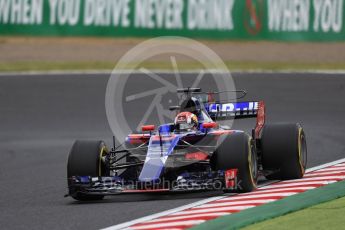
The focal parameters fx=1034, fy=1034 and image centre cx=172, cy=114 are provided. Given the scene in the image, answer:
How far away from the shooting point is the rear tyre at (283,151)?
1251cm

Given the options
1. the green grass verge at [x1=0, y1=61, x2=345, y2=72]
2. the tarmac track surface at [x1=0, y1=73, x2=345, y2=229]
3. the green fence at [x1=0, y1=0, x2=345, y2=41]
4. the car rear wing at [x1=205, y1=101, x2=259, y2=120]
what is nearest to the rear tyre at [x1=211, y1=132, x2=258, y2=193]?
the tarmac track surface at [x1=0, y1=73, x2=345, y2=229]

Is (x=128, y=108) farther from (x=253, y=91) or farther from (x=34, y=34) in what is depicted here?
(x=34, y=34)

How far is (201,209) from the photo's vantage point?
10.4m

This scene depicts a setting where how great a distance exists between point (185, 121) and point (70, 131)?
7166 millimetres

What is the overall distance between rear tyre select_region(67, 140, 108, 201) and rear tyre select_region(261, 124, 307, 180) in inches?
78.5

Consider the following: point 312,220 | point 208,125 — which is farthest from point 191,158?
point 312,220

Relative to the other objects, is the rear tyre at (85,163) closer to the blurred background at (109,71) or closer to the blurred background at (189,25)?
the blurred background at (109,71)

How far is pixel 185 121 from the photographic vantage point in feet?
40.9

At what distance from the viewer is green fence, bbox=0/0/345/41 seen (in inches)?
1155

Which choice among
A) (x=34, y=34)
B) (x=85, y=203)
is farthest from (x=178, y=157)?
(x=34, y=34)

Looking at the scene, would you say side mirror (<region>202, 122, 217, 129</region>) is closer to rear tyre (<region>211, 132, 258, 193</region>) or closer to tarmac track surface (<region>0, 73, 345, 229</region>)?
rear tyre (<region>211, 132, 258, 193</region>)

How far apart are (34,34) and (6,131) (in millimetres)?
11193

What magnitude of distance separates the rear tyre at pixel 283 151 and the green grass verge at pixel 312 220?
2.36 meters

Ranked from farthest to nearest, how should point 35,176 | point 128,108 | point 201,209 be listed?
point 128,108 → point 35,176 → point 201,209
